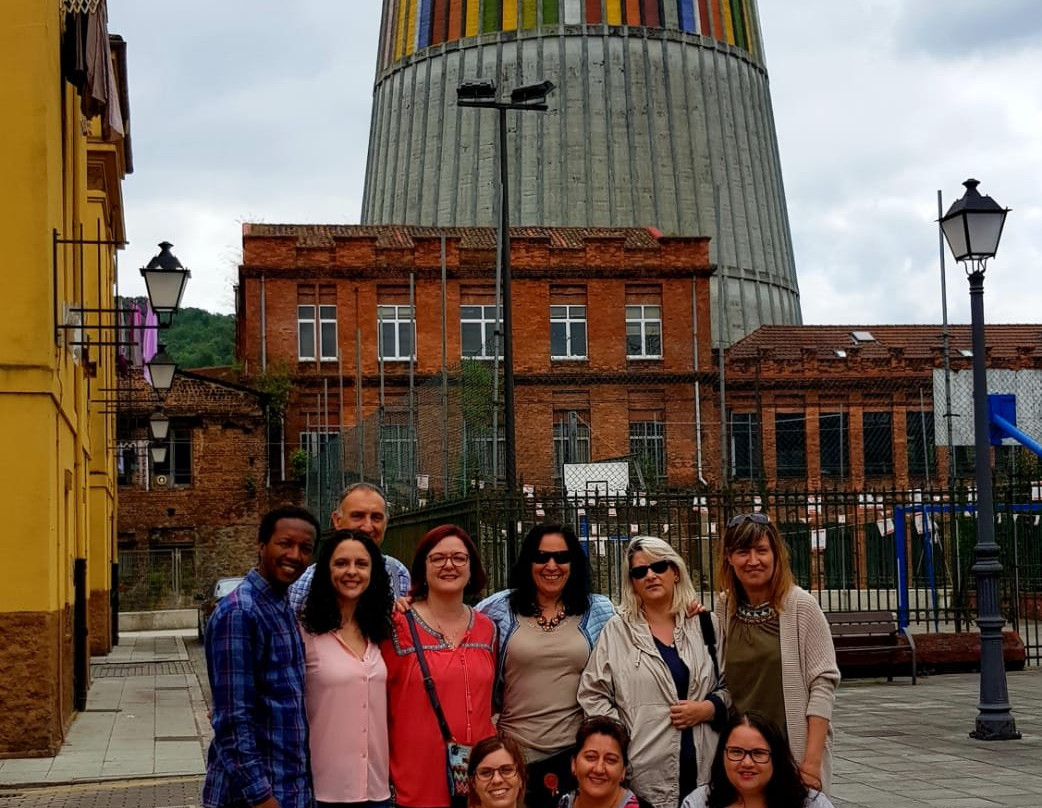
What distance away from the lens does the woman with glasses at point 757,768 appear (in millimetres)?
5992

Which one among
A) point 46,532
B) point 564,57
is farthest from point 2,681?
point 564,57

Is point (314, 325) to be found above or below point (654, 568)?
above

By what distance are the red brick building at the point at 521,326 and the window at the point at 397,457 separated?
21.7 metres

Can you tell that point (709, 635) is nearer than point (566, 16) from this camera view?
Yes

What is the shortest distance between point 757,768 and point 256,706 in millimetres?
1734

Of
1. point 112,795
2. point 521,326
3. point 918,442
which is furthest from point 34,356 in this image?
point 918,442

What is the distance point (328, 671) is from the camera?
20.5 feet

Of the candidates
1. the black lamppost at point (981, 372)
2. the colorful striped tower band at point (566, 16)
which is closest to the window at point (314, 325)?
the colorful striped tower band at point (566, 16)

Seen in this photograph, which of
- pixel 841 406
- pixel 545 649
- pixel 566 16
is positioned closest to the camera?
pixel 545 649

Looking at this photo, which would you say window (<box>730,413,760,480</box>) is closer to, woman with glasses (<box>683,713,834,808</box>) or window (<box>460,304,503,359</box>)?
window (<box>460,304,503,359</box>)

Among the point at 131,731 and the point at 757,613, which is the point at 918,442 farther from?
the point at 757,613

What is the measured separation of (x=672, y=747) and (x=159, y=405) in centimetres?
2688

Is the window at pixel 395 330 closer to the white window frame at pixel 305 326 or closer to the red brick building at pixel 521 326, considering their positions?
the red brick building at pixel 521 326

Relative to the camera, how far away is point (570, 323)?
182ft
